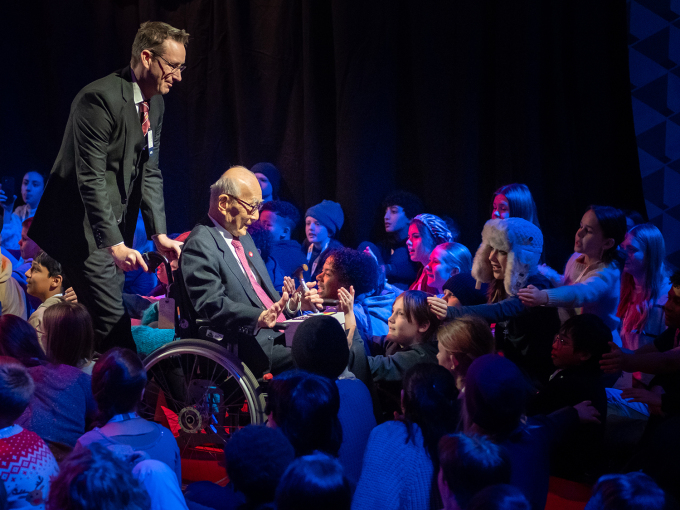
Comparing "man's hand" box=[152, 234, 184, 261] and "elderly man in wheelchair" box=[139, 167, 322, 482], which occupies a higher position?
"man's hand" box=[152, 234, 184, 261]

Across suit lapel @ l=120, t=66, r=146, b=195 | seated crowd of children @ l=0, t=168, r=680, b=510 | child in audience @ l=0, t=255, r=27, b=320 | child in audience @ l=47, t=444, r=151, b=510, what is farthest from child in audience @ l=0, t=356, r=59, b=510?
child in audience @ l=0, t=255, r=27, b=320

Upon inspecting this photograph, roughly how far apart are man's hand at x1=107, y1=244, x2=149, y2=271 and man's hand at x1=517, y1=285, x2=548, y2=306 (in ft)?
5.12

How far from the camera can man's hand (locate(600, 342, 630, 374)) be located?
244 centimetres

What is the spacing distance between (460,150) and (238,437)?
11.5ft

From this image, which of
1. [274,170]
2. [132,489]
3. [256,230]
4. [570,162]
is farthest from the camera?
[274,170]

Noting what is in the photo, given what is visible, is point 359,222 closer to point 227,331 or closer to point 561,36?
point 561,36

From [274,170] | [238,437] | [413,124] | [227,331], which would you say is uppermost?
[413,124]

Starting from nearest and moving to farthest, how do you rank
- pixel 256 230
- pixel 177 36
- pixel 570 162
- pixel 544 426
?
pixel 544 426
pixel 177 36
pixel 570 162
pixel 256 230

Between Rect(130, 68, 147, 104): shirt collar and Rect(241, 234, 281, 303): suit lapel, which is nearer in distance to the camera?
Rect(130, 68, 147, 104): shirt collar

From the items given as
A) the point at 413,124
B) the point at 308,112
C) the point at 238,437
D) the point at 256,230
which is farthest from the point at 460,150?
the point at 238,437

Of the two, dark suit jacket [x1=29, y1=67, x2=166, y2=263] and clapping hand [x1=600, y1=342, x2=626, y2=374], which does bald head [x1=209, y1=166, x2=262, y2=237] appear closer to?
dark suit jacket [x1=29, y1=67, x2=166, y2=263]

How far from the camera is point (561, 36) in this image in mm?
4633

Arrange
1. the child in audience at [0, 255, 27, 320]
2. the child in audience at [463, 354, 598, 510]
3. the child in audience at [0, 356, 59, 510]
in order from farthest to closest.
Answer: the child in audience at [0, 255, 27, 320] < the child in audience at [463, 354, 598, 510] < the child in audience at [0, 356, 59, 510]

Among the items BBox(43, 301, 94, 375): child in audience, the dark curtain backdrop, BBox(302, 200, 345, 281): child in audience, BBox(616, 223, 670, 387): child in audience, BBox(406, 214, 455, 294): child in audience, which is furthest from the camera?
BBox(302, 200, 345, 281): child in audience
